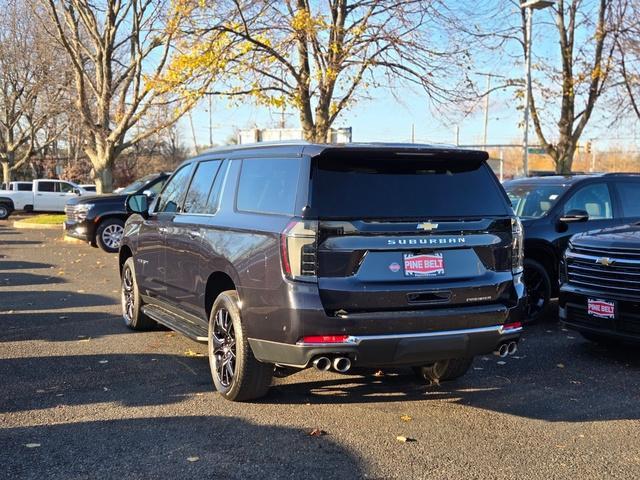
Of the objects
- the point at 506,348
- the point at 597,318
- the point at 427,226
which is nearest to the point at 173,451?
the point at 427,226

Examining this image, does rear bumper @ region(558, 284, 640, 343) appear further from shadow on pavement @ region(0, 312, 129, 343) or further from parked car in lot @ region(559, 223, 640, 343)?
shadow on pavement @ region(0, 312, 129, 343)

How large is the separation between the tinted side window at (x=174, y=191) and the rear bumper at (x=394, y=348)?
237 cm

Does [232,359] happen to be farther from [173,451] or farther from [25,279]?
[25,279]

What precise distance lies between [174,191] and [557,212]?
4.72 m

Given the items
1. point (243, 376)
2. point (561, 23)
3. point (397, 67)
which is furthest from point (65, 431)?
point (561, 23)

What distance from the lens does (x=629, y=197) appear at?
347 inches

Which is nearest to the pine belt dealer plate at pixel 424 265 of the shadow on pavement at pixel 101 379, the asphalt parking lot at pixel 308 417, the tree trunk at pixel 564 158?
the asphalt parking lot at pixel 308 417

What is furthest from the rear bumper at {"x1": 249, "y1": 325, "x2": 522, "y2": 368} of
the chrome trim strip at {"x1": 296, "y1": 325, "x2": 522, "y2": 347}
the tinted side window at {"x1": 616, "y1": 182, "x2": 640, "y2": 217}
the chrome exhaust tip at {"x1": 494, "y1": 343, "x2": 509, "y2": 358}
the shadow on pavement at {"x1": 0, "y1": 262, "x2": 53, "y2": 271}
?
the shadow on pavement at {"x1": 0, "y1": 262, "x2": 53, "y2": 271}

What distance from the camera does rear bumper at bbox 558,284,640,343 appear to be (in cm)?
602

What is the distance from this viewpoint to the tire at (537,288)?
26.7 feet

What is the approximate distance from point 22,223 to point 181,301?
2141 centimetres

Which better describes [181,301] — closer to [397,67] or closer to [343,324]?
[343,324]

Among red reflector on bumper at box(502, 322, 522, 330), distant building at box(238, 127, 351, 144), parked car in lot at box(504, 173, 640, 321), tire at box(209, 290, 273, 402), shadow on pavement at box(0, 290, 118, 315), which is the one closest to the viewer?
red reflector on bumper at box(502, 322, 522, 330)

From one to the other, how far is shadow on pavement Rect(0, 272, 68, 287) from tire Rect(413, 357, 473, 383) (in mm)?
7708
